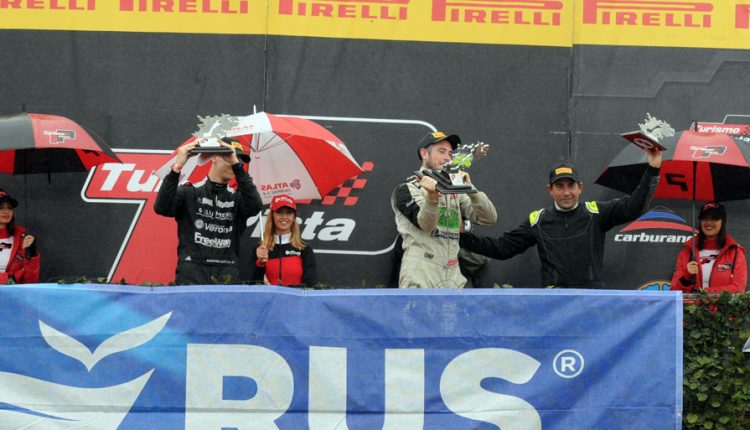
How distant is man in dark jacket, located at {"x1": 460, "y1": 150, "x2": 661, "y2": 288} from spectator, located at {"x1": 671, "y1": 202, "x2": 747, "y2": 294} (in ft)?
4.30

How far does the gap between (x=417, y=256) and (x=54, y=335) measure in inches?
103

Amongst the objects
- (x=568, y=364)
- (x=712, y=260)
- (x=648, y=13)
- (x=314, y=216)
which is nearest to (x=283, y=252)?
(x=314, y=216)

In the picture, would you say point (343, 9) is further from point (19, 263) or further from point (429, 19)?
point (19, 263)

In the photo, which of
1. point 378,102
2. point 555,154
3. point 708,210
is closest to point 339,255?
point 378,102

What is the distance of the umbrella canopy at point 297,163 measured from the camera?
26.3 ft

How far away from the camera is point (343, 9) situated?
8.87 metres

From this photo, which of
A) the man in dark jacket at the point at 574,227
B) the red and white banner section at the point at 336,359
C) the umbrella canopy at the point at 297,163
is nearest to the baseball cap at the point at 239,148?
the umbrella canopy at the point at 297,163

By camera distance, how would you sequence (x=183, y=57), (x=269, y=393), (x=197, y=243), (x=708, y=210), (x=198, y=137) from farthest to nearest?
1. (x=183, y=57)
2. (x=708, y=210)
3. (x=197, y=243)
4. (x=198, y=137)
5. (x=269, y=393)

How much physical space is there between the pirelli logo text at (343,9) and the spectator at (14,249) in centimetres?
281

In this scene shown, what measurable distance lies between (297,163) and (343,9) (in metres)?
1.59

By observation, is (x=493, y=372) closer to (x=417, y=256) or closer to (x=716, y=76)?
(x=417, y=256)

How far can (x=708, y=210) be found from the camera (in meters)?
8.32

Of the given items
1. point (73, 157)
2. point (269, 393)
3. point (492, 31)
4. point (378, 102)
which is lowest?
point (269, 393)

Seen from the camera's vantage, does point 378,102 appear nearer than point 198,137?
No
